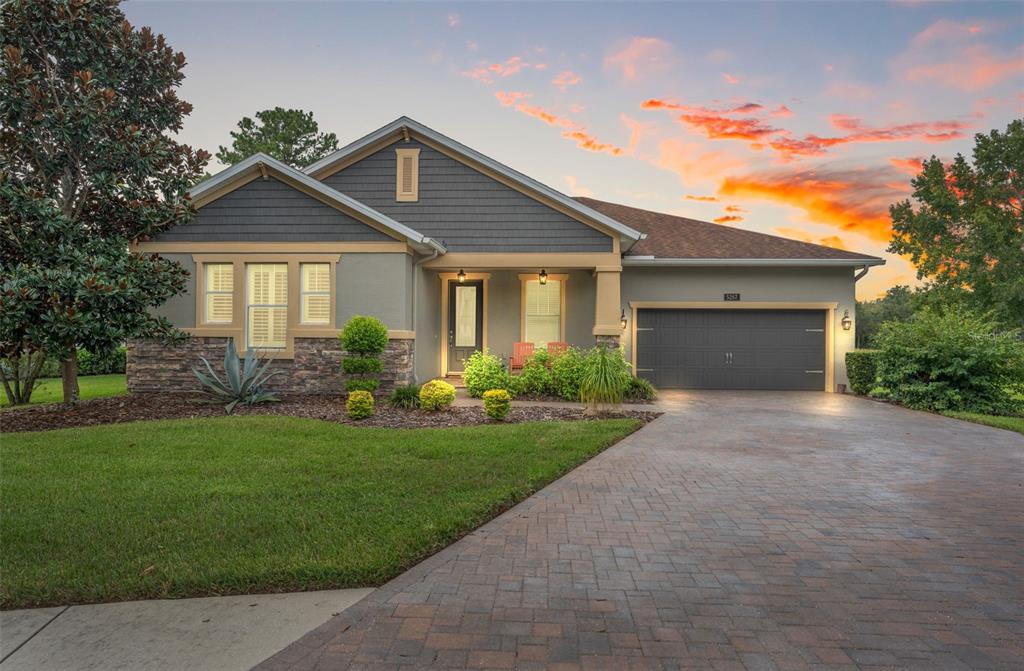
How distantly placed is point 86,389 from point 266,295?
21.2 ft

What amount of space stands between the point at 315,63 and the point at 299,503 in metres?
13.3

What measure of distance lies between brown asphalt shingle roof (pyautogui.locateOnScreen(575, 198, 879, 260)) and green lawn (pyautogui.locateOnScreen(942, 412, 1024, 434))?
5.10 metres

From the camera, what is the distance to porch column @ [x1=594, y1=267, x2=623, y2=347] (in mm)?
A: 13164

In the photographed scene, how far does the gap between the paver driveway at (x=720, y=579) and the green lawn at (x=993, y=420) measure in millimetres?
3984

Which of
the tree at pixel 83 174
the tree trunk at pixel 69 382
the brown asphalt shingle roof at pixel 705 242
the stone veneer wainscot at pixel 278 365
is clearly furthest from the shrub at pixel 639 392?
the tree trunk at pixel 69 382

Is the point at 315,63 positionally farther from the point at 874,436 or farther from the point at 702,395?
the point at 874,436

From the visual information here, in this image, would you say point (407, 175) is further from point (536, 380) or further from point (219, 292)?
point (536, 380)

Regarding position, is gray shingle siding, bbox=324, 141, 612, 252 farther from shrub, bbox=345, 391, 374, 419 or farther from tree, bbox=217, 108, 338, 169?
tree, bbox=217, 108, 338, 169

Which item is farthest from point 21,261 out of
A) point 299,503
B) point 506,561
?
point 506,561

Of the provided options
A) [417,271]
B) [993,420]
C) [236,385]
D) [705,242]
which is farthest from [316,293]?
[993,420]

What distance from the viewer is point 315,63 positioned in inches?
570

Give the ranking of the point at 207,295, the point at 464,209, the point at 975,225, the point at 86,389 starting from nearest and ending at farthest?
the point at 207,295 → the point at 464,209 → the point at 86,389 → the point at 975,225

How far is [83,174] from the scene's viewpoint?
9.74 metres

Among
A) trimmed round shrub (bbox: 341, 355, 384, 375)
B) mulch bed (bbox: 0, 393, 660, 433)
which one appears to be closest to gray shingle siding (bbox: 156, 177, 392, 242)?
trimmed round shrub (bbox: 341, 355, 384, 375)
